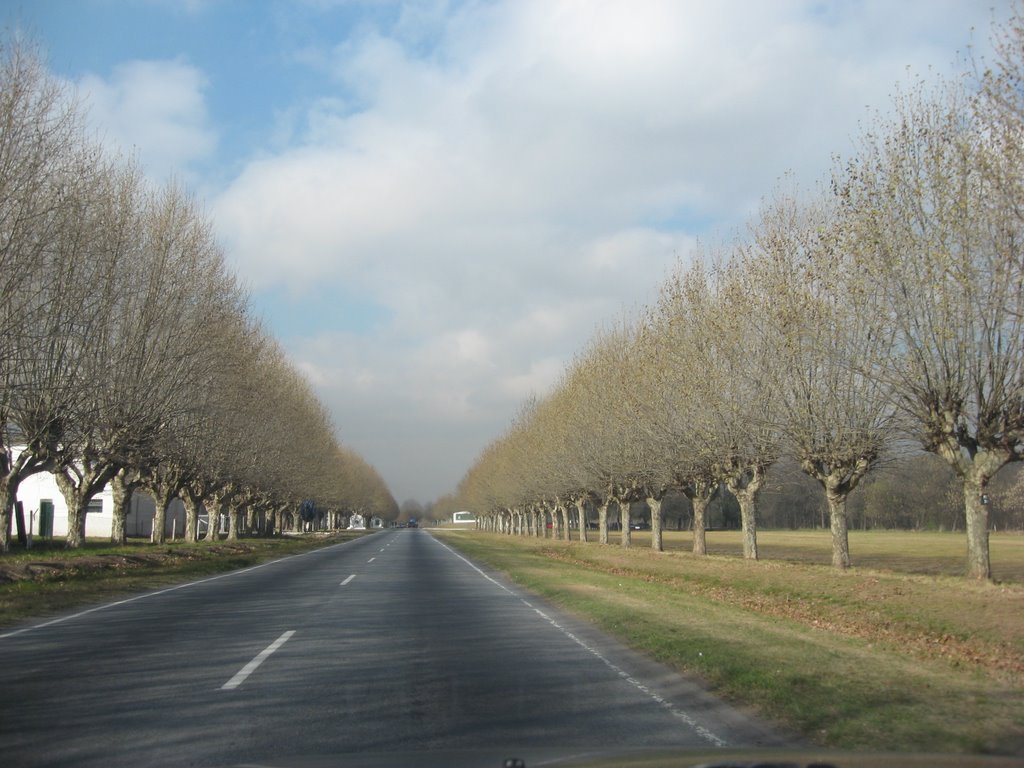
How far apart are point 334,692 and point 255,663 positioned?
1.95 metres

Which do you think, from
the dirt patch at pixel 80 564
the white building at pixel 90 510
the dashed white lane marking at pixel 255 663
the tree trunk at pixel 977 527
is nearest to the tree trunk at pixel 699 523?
the tree trunk at pixel 977 527

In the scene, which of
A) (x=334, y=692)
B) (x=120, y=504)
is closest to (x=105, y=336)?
(x=120, y=504)

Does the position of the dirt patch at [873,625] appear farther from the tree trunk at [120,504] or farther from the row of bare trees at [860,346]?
the tree trunk at [120,504]

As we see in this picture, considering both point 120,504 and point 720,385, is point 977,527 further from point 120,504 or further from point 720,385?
point 120,504

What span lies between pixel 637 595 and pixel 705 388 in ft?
35.3

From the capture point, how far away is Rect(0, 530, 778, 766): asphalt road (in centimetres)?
638

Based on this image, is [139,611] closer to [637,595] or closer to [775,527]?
[637,595]

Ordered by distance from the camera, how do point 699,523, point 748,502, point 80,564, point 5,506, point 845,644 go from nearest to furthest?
1. point 845,644
2. point 80,564
3. point 5,506
4. point 748,502
5. point 699,523

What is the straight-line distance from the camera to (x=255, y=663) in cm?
989

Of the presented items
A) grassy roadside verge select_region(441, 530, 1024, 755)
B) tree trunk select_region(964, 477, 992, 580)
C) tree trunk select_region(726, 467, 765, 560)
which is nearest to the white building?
tree trunk select_region(726, 467, 765, 560)

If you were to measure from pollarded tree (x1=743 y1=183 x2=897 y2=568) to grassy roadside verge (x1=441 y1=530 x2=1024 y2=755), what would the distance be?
3.13 meters

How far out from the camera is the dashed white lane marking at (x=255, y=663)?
342 inches

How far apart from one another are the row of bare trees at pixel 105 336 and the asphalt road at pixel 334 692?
29.7 feet

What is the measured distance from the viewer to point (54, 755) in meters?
6.21
